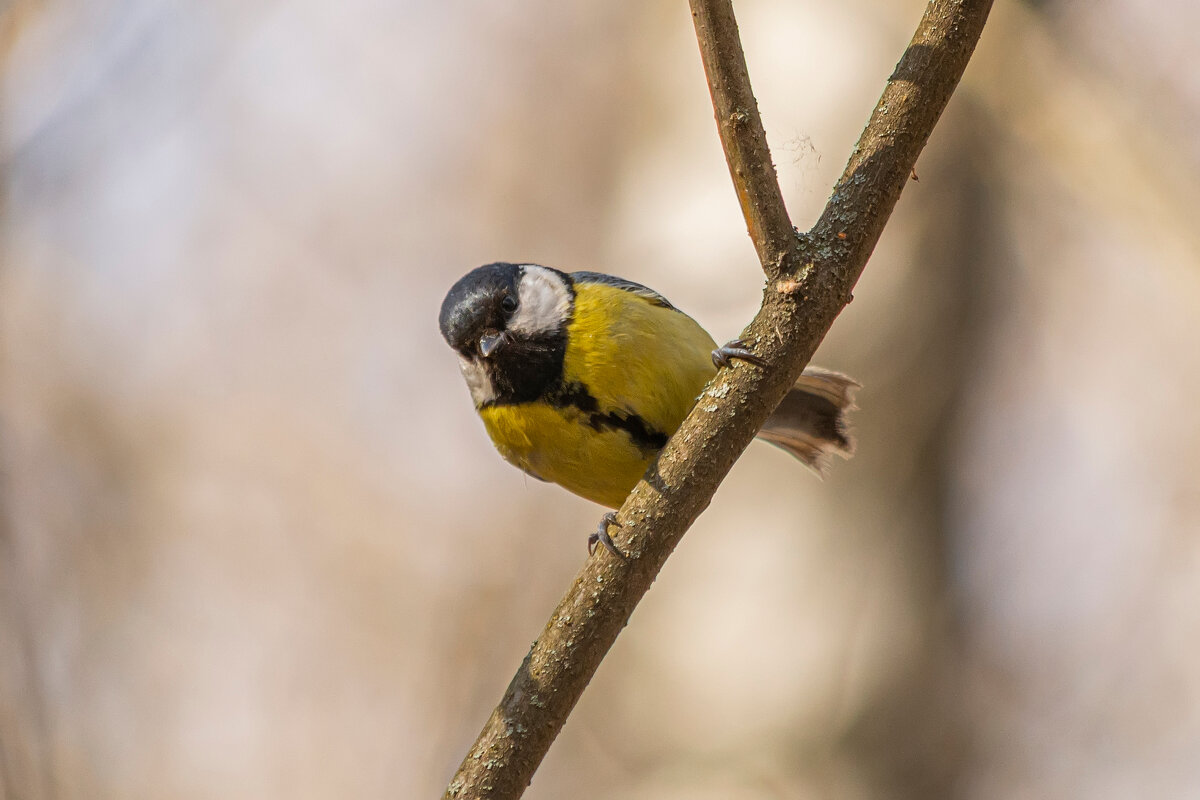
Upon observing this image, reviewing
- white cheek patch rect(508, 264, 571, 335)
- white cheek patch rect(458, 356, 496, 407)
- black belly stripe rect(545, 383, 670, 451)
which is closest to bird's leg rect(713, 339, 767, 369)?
→ black belly stripe rect(545, 383, 670, 451)

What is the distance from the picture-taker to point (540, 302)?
9.37ft

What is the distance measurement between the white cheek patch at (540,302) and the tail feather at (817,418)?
84 centimetres

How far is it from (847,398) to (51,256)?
4.34 m

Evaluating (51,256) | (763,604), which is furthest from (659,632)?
(51,256)

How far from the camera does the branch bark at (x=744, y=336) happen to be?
5.82ft

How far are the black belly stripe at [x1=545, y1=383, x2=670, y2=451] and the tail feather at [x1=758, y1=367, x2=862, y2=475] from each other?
75 cm

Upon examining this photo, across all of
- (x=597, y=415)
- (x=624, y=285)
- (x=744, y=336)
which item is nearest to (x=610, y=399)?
(x=597, y=415)

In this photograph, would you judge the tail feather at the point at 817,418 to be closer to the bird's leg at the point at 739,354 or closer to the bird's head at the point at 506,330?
the bird's head at the point at 506,330

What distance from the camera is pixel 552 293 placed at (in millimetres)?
2918

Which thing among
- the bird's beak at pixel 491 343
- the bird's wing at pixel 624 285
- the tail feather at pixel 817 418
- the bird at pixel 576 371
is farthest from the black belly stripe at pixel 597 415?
the tail feather at pixel 817 418

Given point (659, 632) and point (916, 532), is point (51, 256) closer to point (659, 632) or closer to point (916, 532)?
point (659, 632)

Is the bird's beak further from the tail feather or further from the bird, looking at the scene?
the tail feather

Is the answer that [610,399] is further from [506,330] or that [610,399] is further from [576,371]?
[506,330]

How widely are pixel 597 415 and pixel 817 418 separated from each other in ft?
3.20
